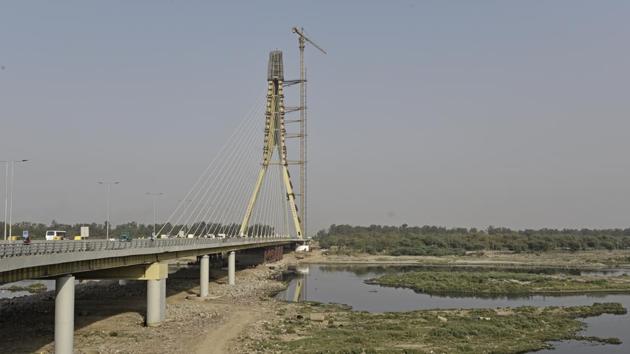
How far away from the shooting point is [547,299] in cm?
7781

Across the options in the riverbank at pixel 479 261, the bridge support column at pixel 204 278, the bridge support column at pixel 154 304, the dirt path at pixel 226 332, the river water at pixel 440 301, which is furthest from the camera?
the riverbank at pixel 479 261

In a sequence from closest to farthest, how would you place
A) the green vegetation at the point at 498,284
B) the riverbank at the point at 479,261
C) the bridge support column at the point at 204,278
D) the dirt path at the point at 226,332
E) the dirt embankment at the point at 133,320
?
1. the dirt embankment at the point at 133,320
2. the dirt path at the point at 226,332
3. the bridge support column at the point at 204,278
4. the green vegetation at the point at 498,284
5. the riverbank at the point at 479,261

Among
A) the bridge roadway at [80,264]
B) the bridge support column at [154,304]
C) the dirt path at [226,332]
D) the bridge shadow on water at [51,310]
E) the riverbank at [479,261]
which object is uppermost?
the bridge roadway at [80,264]

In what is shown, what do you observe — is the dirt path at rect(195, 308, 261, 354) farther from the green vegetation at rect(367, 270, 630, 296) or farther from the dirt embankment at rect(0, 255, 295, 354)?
the green vegetation at rect(367, 270, 630, 296)

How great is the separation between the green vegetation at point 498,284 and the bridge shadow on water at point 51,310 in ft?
118

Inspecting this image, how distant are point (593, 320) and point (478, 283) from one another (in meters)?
33.9

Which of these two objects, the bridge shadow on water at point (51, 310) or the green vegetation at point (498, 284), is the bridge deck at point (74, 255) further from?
the green vegetation at point (498, 284)

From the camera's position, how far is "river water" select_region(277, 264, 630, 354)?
46312 mm

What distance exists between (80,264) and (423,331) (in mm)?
26156

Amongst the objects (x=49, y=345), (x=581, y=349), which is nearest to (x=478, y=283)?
(x=581, y=349)

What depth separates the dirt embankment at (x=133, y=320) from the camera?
3894 centimetres

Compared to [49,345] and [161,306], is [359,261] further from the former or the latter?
[49,345]

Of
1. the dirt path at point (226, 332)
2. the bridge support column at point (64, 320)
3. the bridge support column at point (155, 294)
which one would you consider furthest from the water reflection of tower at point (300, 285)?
the bridge support column at point (64, 320)

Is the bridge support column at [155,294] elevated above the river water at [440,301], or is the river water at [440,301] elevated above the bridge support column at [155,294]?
the bridge support column at [155,294]
